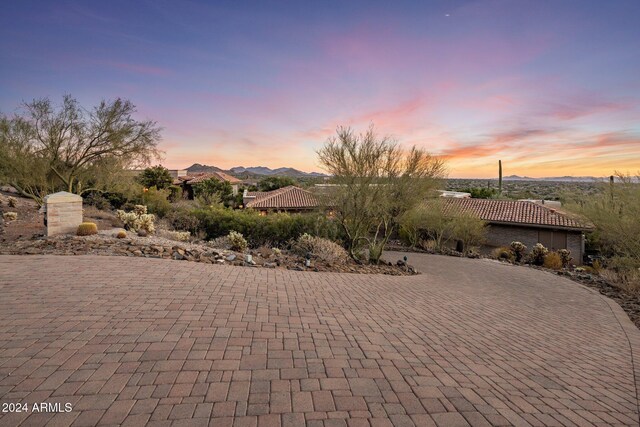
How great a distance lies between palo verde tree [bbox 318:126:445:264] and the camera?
535 inches

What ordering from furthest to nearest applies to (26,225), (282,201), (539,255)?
(282,201)
(539,255)
(26,225)

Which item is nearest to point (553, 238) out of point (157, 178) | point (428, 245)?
point (428, 245)

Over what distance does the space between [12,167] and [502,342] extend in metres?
25.8

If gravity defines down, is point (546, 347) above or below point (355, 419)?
below

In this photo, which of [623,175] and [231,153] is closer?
[623,175]

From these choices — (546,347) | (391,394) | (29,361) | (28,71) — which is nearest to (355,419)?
(391,394)

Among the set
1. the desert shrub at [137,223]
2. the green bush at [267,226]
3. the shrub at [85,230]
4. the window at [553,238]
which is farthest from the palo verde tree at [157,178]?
the window at [553,238]

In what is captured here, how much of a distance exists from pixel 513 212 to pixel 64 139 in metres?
32.3

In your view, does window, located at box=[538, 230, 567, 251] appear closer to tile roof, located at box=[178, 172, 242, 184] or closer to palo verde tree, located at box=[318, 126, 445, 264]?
palo verde tree, located at box=[318, 126, 445, 264]

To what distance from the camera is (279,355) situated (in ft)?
12.3

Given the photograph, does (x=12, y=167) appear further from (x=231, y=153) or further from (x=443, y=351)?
(x=443, y=351)

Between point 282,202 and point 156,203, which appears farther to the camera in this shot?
point 282,202

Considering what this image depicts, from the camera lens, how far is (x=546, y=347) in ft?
17.5

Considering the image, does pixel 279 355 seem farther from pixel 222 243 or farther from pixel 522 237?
pixel 522 237
